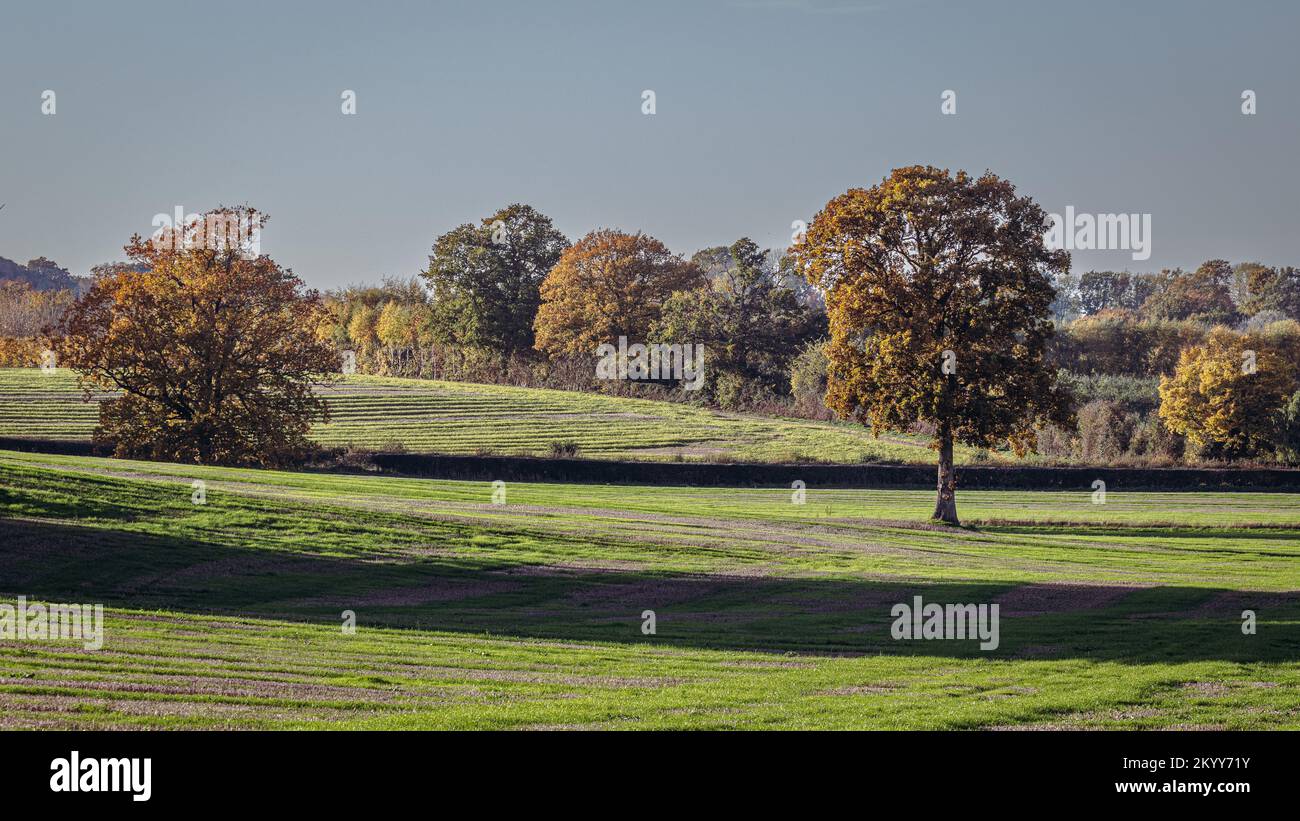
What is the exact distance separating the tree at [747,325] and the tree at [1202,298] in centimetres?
6047

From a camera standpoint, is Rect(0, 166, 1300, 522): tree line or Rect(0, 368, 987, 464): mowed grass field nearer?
Rect(0, 166, 1300, 522): tree line

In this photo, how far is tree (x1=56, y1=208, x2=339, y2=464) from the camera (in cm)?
4869

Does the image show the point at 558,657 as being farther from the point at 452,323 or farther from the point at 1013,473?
the point at 452,323

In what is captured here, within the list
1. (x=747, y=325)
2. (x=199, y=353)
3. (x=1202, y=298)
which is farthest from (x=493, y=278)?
(x=1202, y=298)

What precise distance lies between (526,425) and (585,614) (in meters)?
55.5

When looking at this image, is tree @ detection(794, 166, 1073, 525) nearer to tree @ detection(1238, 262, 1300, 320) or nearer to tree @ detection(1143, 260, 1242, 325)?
tree @ detection(1143, 260, 1242, 325)

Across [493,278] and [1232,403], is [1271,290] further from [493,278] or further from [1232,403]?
[493,278]

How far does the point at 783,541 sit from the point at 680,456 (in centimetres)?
3075

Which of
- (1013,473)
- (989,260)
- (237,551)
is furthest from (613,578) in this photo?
(1013,473)

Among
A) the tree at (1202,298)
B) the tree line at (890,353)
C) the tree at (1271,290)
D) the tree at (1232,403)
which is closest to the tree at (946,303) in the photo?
the tree line at (890,353)

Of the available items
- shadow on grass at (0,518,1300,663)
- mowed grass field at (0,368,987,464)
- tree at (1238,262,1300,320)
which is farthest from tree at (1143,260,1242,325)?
shadow on grass at (0,518,1300,663)

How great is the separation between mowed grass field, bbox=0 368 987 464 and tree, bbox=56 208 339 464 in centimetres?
943

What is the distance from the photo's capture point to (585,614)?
2100cm
